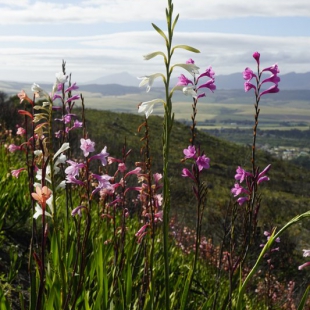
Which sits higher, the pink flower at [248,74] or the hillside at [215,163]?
the pink flower at [248,74]

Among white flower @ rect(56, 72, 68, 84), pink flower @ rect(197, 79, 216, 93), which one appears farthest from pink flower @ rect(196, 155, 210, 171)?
white flower @ rect(56, 72, 68, 84)

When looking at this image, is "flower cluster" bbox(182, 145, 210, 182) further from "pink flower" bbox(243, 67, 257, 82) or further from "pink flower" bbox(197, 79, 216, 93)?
"pink flower" bbox(243, 67, 257, 82)

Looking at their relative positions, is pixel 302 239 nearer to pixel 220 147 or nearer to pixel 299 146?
pixel 220 147

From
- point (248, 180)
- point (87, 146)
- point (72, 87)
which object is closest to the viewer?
point (87, 146)

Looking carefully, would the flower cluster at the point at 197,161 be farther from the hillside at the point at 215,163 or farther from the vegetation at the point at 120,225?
the hillside at the point at 215,163

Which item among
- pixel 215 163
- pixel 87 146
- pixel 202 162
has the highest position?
pixel 87 146

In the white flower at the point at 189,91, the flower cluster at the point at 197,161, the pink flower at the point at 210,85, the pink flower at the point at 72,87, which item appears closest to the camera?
the white flower at the point at 189,91

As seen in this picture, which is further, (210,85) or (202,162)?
(210,85)

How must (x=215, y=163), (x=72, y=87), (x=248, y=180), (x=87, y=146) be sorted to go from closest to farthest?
(x=87, y=146), (x=248, y=180), (x=72, y=87), (x=215, y=163)

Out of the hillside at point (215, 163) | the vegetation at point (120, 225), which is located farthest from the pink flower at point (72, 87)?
the hillside at point (215, 163)

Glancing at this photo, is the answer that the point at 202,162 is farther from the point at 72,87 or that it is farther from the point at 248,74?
the point at 72,87

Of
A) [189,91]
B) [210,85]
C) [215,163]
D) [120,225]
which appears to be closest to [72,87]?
[210,85]

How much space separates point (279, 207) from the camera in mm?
27672

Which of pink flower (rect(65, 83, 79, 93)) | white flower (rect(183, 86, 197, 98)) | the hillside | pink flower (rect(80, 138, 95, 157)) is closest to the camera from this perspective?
white flower (rect(183, 86, 197, 98))
